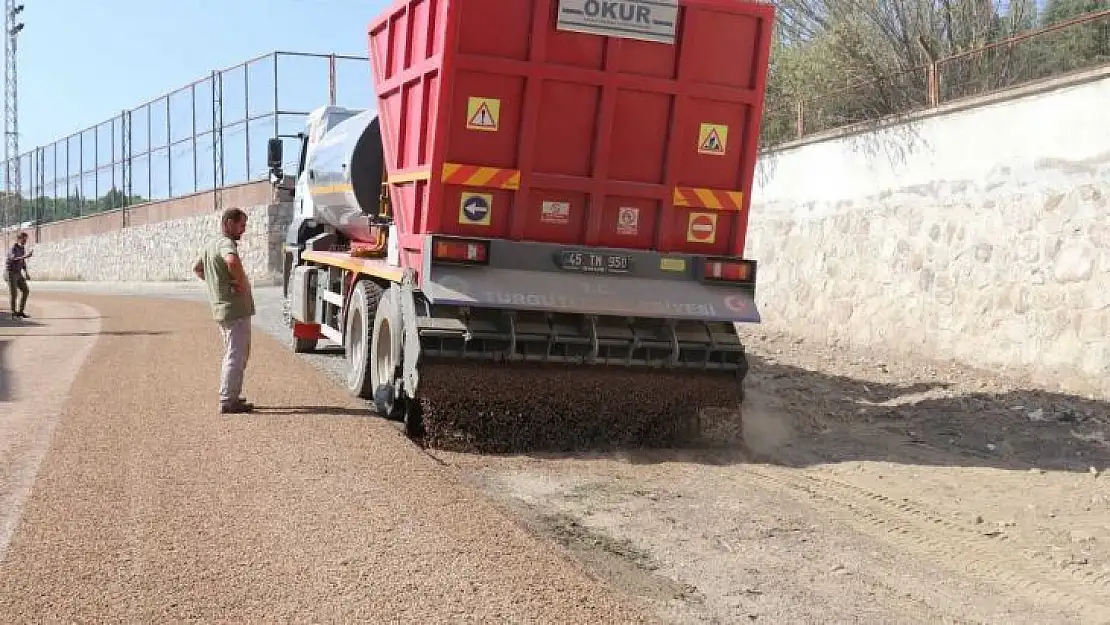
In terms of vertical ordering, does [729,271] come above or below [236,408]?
above

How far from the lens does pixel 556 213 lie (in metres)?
8.16

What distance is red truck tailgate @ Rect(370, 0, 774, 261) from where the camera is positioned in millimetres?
7848

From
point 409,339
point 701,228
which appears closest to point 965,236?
point 701,228

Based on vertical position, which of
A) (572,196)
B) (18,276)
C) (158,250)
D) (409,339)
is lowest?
(158,250)

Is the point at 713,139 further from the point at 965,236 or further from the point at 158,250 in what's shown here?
the point at 158,250

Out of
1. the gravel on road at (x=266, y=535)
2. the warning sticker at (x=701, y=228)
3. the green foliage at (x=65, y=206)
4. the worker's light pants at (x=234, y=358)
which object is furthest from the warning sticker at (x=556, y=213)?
the green foliage at (x=65, y=206)

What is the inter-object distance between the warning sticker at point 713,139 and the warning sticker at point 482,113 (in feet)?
5.09

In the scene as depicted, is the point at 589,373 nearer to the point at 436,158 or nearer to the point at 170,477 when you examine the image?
the point at 436,158

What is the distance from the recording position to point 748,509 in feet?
21.4

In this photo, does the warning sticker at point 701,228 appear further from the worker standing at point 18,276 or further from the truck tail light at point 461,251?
the worker standing at point 18,276

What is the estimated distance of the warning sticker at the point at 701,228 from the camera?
8469 mm

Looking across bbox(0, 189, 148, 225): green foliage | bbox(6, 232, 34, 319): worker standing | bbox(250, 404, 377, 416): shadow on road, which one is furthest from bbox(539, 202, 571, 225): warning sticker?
bbox(0, 189, 148, 225): green foliage

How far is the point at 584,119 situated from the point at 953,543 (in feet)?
12.5

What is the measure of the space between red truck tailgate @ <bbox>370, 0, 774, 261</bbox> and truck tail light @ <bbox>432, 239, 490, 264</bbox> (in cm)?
20
